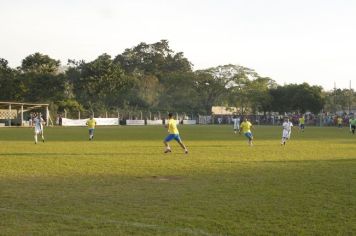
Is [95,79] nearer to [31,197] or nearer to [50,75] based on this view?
[50,75]

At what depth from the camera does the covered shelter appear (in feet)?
214

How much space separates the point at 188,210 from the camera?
28.2 ft

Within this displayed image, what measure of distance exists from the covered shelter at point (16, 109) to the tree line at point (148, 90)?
6.09 metres

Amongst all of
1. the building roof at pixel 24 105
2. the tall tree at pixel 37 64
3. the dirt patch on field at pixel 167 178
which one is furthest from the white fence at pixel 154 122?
the dirt patch on field at pixel 167 178

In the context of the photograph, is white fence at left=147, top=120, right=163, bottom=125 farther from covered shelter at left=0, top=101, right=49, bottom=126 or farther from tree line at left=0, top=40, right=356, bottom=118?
covered shelter at left=0, top=101, right=49, bottom=126

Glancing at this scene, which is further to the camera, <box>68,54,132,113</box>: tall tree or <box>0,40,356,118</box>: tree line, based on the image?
<box>68,54,132,113</box>: tall tree

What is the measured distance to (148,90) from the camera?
320 feet

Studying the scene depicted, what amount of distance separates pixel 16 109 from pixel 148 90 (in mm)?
32881

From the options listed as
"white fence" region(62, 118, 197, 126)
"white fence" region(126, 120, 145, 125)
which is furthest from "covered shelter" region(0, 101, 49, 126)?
"white fence" region(126, 120, 145, 125)

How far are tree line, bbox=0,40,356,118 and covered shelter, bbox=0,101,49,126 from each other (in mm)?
6088

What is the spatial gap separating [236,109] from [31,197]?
314 ft

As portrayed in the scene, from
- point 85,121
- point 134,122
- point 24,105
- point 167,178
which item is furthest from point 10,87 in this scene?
point 167,178

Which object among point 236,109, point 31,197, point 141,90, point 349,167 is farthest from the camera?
point 236,109

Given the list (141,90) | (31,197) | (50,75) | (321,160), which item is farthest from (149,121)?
(31,197)
